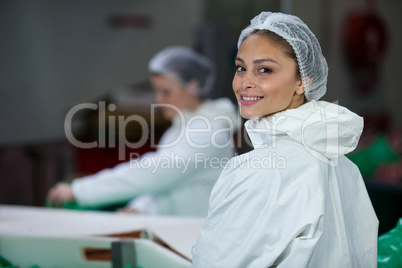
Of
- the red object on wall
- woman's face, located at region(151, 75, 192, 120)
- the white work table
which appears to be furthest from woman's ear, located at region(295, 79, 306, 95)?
the red object on wall

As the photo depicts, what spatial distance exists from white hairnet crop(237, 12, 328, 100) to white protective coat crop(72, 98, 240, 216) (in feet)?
2.64

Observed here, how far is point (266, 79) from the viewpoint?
1.16 m

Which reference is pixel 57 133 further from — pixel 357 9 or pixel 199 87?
pixel 357 9

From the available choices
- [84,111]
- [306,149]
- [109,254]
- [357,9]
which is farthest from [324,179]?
[357,9]

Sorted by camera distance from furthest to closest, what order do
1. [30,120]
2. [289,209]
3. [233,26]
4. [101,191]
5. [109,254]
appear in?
[30,120], [233,26], [101,191], [109,254], [289,209]

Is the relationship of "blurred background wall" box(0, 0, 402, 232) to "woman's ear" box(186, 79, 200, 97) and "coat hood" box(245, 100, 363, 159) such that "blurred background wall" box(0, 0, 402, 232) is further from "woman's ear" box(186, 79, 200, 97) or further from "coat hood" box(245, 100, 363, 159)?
"coat hood" box(245, 100, 363, 159)

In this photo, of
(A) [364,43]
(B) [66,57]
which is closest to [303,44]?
(B) [66,57]

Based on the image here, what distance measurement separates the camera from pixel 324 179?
113cm

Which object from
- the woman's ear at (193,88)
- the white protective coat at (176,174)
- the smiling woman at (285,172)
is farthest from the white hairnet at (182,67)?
the smiling woman at (285,172)

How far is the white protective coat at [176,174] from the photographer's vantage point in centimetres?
209

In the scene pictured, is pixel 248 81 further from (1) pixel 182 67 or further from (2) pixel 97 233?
(1) pixel 182 67

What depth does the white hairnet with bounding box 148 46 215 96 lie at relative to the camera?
2490mm

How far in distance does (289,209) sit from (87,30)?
11.4ft

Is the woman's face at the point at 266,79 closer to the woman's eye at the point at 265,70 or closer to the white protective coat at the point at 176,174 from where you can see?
the woman's eye at the point at 265,70
